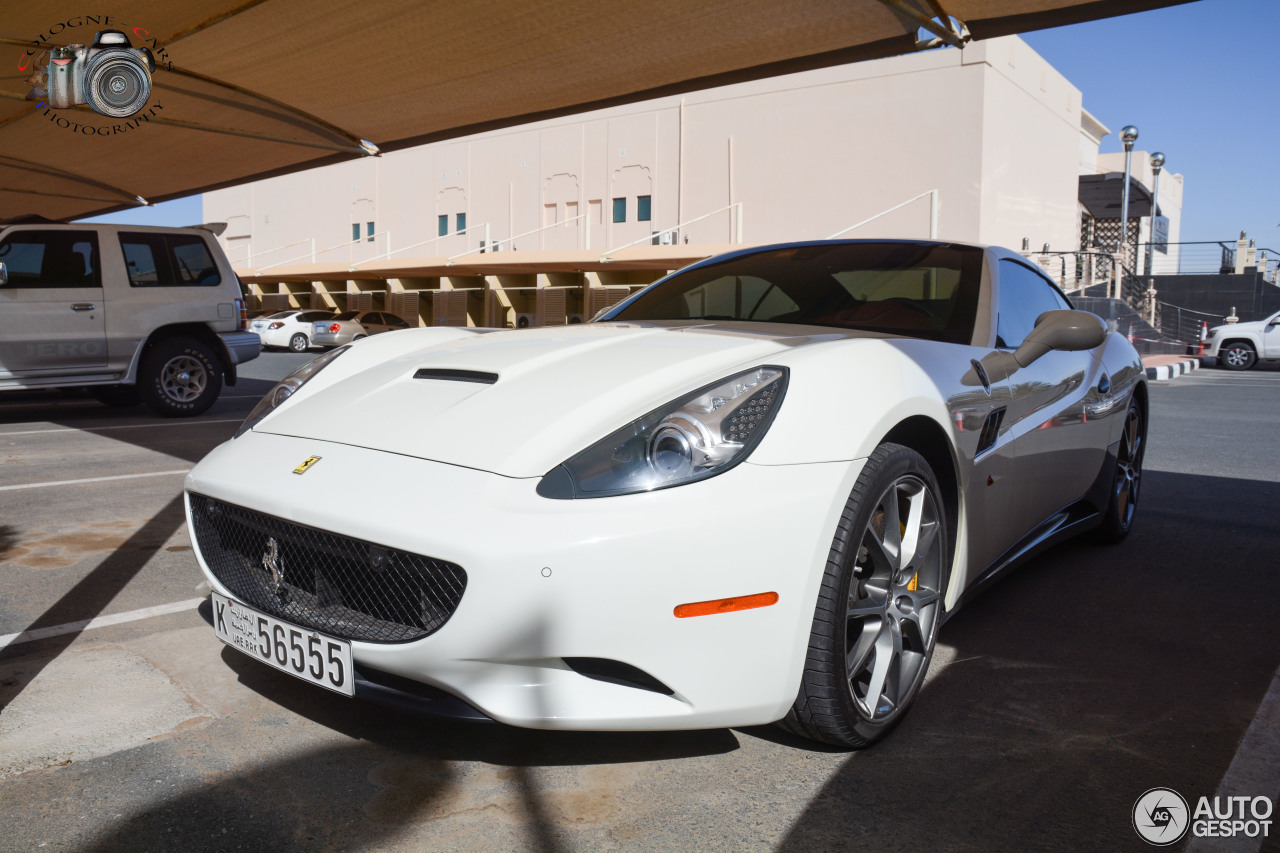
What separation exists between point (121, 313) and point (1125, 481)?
27.4ft

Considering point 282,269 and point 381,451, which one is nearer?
point 381,451

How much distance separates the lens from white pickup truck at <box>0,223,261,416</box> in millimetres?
8445

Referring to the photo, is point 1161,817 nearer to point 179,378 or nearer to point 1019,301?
point 1019,301

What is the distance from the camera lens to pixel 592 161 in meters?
33.0

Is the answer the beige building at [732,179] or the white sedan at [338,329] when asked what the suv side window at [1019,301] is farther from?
the white sedan at [338,329]

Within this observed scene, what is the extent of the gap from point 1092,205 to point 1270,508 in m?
35.4

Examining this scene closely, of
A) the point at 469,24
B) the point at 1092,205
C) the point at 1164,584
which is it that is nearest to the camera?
the point at 1164,584

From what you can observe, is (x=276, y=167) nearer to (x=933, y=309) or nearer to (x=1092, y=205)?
(x=933, y=309)

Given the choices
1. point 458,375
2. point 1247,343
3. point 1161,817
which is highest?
point 458,375

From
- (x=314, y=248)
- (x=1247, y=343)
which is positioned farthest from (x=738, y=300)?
(x=314, y=248)

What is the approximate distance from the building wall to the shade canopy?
1845 centimetres

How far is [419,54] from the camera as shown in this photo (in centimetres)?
788

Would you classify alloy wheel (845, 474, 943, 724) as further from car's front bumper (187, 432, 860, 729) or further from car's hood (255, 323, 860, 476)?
car's hood (255, 323, 860, 476)

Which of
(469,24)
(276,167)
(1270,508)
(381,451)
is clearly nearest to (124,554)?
(381,451)
